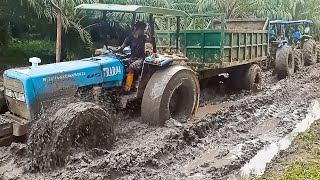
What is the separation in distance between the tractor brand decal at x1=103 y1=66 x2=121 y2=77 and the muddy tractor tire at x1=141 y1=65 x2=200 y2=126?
1.69ft

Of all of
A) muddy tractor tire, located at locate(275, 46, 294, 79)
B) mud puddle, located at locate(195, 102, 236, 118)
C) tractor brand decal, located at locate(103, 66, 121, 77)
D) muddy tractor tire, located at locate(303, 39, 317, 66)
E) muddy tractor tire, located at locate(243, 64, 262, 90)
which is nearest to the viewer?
tractor brand decal, located at locate(103, 66, 121, 77)

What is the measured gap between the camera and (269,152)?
569 centimetres

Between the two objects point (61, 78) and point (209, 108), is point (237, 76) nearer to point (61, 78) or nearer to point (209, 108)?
point (209, 108)

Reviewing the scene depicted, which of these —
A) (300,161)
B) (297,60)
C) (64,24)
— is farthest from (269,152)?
(297,60)

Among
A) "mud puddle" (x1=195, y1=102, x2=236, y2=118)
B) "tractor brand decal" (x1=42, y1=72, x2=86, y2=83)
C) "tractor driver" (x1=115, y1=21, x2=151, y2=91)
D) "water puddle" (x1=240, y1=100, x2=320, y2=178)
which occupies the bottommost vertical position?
"water puddle" (x1=240, y1=100, x2=320, y2=178)

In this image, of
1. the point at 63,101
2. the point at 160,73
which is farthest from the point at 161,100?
the point at 63,101

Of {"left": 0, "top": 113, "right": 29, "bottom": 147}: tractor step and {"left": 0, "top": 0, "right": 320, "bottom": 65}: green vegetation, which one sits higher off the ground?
{"left": 0, "top": 0, "right": 320, "bottom": 65}: green vegetation

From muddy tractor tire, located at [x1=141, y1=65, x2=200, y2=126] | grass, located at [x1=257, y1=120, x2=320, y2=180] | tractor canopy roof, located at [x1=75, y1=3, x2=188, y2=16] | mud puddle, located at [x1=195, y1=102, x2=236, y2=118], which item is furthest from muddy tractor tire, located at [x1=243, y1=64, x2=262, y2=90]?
tractor canopy roof, located at [x1=75, y1=3, x2=188, y2=16]

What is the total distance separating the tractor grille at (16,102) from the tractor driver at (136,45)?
1648mm

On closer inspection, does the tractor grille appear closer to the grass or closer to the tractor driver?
the tractor driver

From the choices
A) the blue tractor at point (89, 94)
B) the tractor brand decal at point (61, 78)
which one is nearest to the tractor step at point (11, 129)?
the blue tractor at point (89, 94)

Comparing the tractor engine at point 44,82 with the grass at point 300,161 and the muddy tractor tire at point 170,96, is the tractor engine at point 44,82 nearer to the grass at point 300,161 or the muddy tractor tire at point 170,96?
the muddy tractor tire at point 170,96

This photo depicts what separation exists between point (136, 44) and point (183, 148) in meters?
1.81

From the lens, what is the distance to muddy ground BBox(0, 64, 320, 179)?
15.3ft
